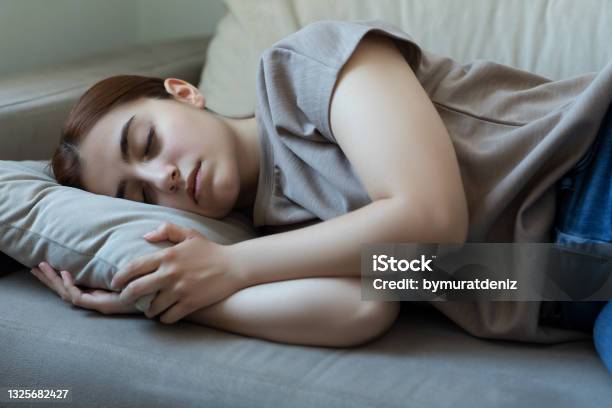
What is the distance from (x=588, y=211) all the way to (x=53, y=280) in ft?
2.41

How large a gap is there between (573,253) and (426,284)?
0.19 meters

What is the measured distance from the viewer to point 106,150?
46.1 inches

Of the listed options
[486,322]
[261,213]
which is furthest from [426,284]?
[261,213]

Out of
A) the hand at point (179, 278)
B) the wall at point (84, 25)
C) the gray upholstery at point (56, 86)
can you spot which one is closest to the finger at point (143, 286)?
the hand at point (179, 278)

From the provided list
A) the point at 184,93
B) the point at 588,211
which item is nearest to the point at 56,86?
the point at 184,93

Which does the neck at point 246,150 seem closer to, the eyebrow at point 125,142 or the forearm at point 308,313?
the eyebrow at point 125,142

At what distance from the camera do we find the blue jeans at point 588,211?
987 mm

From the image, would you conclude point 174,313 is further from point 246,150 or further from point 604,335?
point 604,335

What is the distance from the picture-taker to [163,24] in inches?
90.5

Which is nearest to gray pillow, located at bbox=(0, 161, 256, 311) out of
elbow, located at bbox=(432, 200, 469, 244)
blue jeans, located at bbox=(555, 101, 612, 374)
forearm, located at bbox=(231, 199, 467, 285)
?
forearm, located at bbox=(231, 199, 467, 285)

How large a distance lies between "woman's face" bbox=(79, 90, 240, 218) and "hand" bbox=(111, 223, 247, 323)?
0.12 metres

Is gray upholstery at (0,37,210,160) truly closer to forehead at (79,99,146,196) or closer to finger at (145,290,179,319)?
forehead at (79,99,146,196)

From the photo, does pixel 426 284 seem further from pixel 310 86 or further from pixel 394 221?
pixel 310 86

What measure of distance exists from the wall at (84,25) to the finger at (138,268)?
978 millimetres
